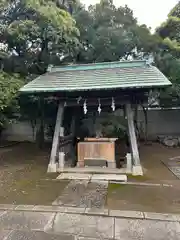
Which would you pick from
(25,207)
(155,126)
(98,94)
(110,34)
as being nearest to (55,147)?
(98,94)

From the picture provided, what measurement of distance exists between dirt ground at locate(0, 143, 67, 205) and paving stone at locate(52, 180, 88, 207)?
0.13 m

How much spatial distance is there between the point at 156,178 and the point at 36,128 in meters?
7.84

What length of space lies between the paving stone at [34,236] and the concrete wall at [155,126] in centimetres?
915

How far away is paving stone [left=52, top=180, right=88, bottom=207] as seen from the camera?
3.55 metres

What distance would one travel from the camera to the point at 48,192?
4148 millimetres

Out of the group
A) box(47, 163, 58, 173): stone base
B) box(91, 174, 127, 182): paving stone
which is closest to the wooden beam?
box(91, 174, 127, 182): paving stone

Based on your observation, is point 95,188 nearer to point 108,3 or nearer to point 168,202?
point 168,202

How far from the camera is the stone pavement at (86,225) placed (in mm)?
2531

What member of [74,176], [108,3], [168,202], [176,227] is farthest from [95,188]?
[108,3]

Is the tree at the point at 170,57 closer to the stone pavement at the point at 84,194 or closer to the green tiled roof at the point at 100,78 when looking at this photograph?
the green tiled roof at the point at 100,78

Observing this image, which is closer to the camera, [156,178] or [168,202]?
[168,202]

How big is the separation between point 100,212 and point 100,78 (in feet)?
12.4

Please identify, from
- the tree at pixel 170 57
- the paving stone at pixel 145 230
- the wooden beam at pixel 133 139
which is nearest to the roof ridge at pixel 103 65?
the wooden beam at pixel 133 139

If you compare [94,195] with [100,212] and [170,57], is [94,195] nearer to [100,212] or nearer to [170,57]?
[100,212]
